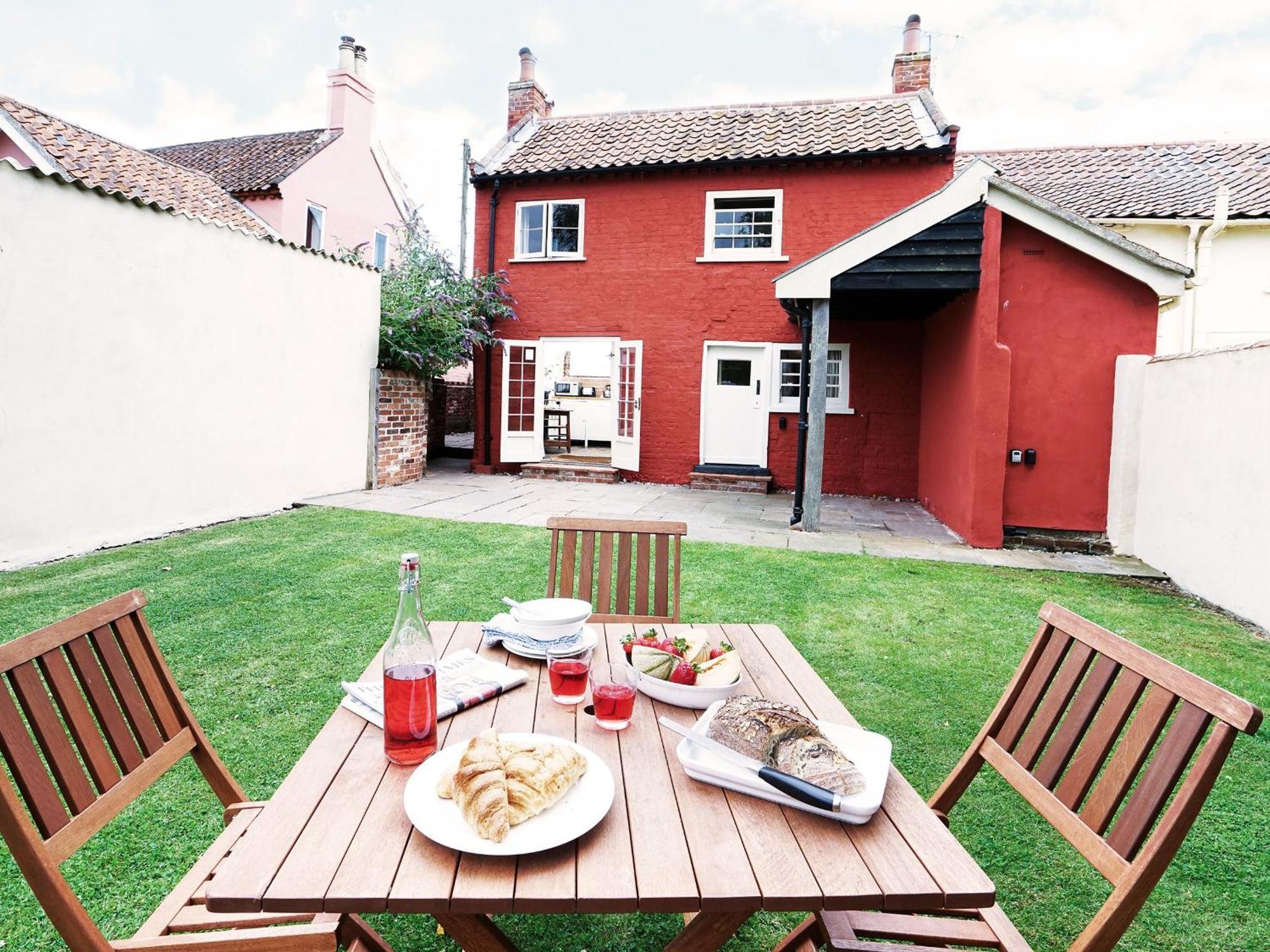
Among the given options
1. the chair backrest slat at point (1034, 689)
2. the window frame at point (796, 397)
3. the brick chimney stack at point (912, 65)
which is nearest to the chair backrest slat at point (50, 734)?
the chair backrest slat at point (1034, 689)

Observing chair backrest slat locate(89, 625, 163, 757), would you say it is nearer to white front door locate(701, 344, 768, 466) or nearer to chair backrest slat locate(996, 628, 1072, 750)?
chair backrest slat locate(996, 628, 1072, 750)

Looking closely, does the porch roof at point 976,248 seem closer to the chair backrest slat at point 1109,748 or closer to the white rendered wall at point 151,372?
the white rendered wall at point 151,372

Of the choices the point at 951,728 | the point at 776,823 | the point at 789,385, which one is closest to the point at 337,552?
the point at 951,728

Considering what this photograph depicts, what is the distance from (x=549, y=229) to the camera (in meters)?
11.8

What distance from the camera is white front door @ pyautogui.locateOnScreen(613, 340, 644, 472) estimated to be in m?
11.2

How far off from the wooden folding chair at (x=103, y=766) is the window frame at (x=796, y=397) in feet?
31.9

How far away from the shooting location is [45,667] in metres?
1.34

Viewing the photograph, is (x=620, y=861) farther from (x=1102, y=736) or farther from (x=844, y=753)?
(x=1102, y=736)

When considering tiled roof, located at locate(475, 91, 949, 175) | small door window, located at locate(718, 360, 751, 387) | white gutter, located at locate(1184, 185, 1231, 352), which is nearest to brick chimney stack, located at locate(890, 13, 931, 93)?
tiled roof, located at locate(475, 91, 949, 175)

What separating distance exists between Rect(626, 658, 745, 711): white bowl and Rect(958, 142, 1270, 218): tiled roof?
10889 mm

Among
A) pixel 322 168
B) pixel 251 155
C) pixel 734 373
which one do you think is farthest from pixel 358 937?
pixel 251 155

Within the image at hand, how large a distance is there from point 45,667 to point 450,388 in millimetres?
14656

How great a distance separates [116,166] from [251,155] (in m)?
5.24

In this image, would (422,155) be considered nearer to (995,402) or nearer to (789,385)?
(789,385)
